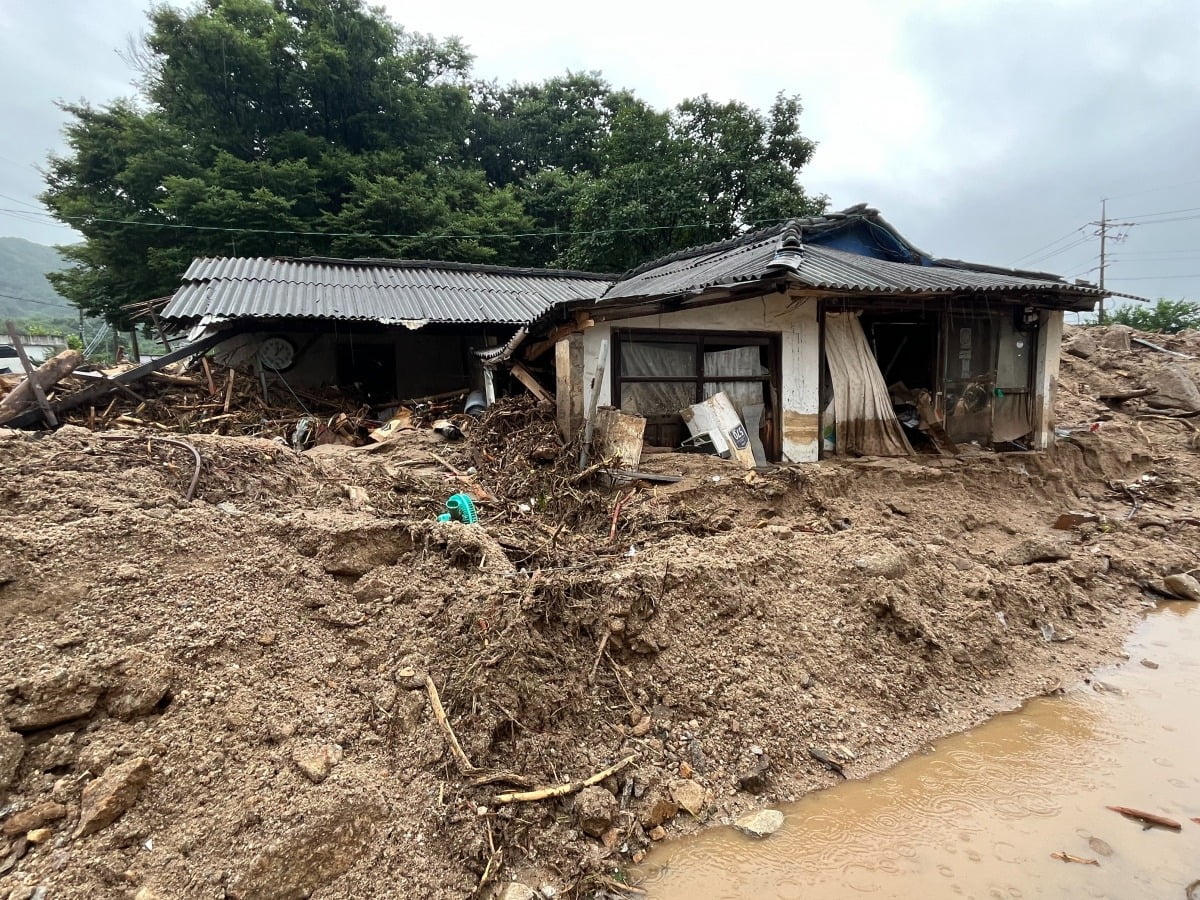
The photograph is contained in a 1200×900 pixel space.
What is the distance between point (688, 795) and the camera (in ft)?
10.9

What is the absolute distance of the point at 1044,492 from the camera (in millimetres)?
8023

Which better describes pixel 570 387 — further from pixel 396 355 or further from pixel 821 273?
pixel 396 355

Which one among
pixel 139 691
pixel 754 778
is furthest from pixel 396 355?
pixel 754 778

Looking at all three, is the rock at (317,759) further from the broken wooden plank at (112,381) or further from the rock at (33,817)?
the broken wooden plank at (112,381)

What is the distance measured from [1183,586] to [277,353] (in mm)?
13289

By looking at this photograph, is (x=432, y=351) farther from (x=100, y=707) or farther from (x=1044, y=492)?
(x=1044, y=492)

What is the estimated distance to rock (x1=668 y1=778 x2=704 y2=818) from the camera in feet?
10.7

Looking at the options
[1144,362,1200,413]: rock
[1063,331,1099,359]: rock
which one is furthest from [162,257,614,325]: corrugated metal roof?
[1144,362,1200,413]: rock

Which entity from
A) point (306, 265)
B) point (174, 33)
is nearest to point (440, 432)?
point (306, 265)

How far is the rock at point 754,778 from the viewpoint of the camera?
347 cm

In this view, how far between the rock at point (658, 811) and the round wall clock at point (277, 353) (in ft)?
32.9

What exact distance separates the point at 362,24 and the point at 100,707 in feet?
85.6

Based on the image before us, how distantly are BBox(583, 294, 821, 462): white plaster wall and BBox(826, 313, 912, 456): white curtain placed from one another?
0.31 metres

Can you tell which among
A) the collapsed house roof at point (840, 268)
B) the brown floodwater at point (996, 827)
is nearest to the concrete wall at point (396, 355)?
the collapsed house roof at point (840, 268)
